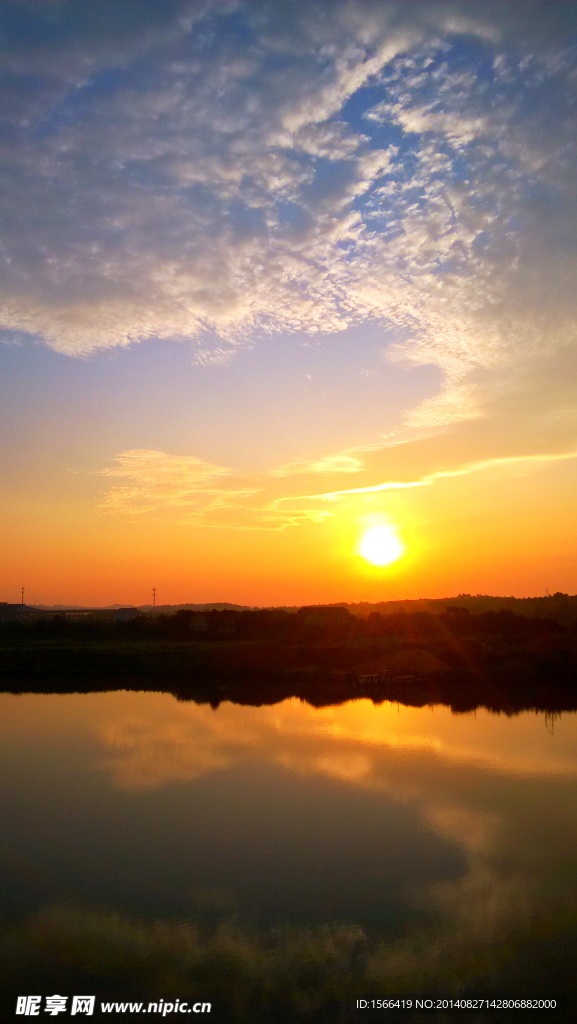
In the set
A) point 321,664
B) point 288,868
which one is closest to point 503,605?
point 321,664

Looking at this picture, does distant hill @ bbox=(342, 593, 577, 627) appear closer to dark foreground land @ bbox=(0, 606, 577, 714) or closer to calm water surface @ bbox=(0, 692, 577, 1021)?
dark foreground land @ bbox=(0, 606, 577, 714)

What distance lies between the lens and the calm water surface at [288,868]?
17.0 ft

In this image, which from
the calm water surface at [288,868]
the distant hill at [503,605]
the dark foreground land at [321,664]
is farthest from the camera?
the distant hill at [503,605]

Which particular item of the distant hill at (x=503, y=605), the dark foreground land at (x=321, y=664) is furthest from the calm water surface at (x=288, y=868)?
the distant hill at (x=503, y=605)

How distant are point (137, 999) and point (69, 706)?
15.3 metres

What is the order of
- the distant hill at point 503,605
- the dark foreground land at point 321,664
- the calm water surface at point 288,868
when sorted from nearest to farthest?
the calm water surface at point 288,868, the dark foreground land at point 321,664, the distant hill at point 503,605

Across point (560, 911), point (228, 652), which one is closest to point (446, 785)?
point (560, 911)

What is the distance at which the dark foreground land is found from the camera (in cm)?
2181

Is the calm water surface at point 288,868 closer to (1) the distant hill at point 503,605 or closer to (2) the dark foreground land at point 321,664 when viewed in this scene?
(2) the dark foreground land at point 321,664

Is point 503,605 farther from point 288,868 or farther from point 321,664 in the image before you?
point 288,868

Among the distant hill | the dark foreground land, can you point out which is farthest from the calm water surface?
the distant hill

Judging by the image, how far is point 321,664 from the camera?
2788 cm

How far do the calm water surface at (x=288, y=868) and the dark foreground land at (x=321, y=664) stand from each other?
7.40m

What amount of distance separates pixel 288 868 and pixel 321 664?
20.7m
